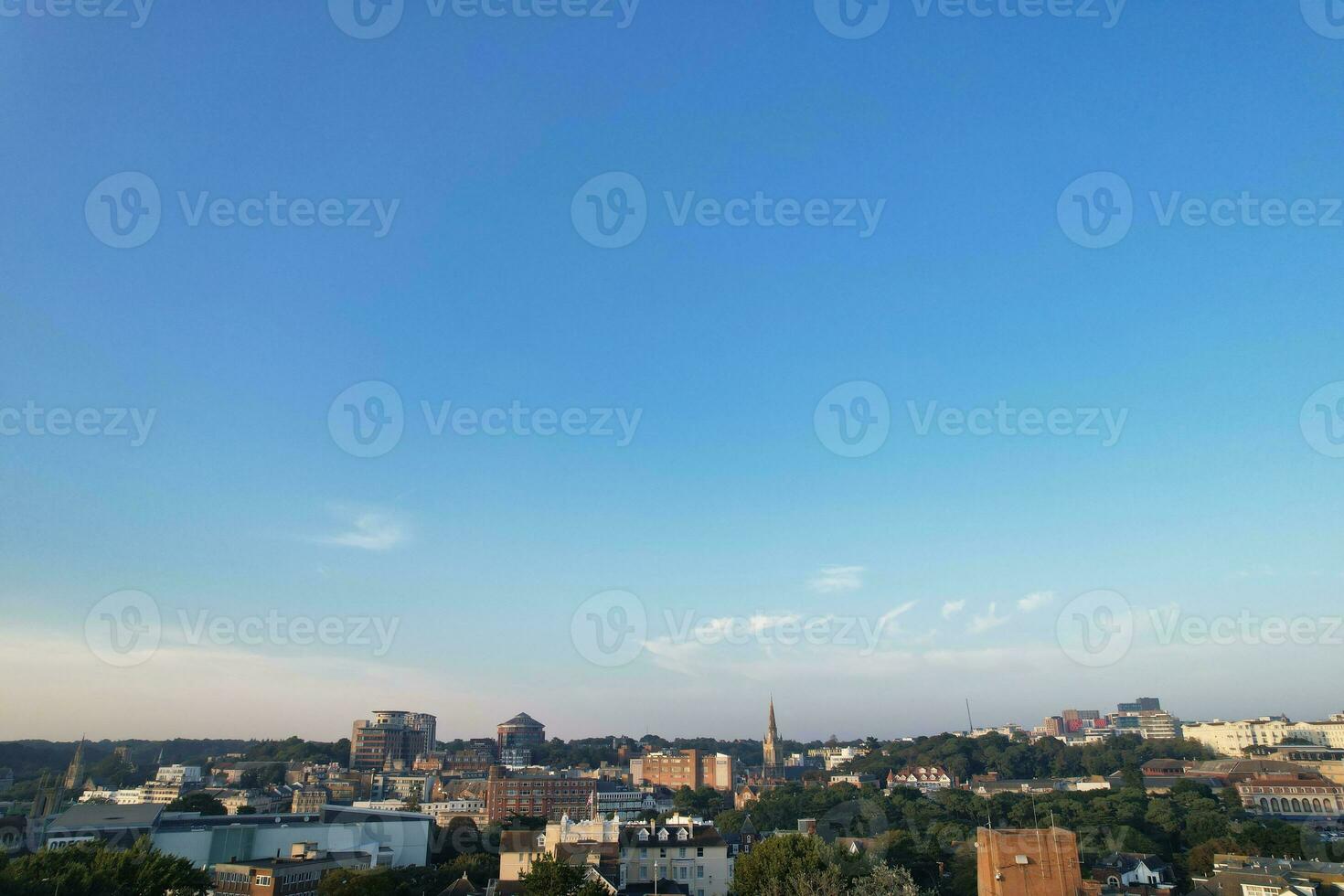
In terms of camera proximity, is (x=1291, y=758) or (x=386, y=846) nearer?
(x=386, y=846)

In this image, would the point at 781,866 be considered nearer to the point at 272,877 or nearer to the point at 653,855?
the point at 653,855

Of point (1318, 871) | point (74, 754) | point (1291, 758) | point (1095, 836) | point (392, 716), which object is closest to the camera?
point (1318, 871)

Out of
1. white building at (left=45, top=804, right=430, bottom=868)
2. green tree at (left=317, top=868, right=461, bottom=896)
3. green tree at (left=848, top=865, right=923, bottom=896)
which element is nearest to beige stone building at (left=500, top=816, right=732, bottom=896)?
green tree at (left=317, top=868, right=461, bottom=896)

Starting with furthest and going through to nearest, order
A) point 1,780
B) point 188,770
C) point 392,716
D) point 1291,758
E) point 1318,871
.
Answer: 1. point 392,716
2. point 188,770
3. point 1,780
4. point 1291,758
5. point 1318,871

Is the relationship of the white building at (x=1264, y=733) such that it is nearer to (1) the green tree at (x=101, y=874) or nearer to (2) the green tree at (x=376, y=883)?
(2) the green tree at (x=376, y=883)

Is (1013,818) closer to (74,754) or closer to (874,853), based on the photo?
(874,853)

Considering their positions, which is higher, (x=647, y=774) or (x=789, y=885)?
(x=789, y=885)

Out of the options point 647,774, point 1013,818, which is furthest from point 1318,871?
point 647,774

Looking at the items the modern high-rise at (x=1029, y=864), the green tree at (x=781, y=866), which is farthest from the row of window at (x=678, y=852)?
the modern high-rise at (x=1029, y=864)
